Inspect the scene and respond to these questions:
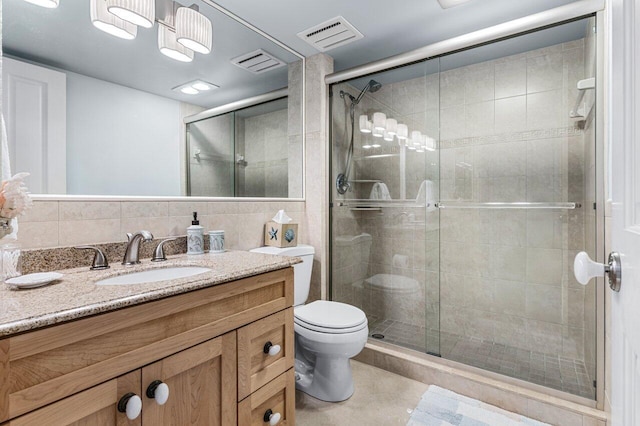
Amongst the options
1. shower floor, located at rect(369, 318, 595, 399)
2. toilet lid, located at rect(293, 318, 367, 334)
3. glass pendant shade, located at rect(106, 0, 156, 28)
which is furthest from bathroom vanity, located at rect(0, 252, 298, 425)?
shower floor, located at rect(369, 318, 595, 399)

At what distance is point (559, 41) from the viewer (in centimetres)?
199

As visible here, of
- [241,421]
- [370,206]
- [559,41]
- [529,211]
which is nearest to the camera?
[241,421]

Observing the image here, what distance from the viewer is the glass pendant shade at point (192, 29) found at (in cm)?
146

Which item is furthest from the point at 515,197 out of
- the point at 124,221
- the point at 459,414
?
the point at 124,221

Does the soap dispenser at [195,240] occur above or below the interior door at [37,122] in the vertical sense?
below

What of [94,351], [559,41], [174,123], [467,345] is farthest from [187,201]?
[559,41]

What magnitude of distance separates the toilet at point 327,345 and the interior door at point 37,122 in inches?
41.9

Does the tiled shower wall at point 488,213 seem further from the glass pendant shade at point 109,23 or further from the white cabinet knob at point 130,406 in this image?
the white cabinet knob at point 130,406

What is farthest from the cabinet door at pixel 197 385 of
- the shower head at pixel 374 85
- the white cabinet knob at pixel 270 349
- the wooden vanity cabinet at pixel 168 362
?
the shower head at pixel 374 85

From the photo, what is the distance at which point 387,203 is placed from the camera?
8.44 feet

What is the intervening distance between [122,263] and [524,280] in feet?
8.11

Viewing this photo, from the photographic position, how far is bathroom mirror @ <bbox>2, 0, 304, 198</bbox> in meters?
1.17

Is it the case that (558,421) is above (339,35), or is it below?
below

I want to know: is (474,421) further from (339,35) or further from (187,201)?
(339,35)
